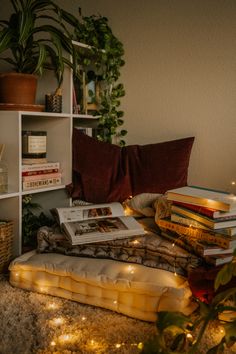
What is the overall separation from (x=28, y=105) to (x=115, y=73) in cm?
65

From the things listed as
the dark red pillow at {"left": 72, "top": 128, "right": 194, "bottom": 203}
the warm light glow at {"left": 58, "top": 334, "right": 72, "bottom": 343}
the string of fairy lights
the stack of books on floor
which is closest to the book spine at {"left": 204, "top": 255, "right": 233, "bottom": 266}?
the stack of books on floor

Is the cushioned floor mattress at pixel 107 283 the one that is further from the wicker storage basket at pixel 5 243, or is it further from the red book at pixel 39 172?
the red book at pixel 39 172

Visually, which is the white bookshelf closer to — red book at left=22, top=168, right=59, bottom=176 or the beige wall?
red book at left=22, top=168, right=59, bottom=176

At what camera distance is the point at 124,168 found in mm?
2084

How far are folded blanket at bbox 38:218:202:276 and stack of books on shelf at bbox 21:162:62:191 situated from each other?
29 cm

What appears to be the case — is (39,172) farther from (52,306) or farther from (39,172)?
(52,306)

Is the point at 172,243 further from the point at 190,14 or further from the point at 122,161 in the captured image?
the point at 190,14

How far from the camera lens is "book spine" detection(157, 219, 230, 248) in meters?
1.39

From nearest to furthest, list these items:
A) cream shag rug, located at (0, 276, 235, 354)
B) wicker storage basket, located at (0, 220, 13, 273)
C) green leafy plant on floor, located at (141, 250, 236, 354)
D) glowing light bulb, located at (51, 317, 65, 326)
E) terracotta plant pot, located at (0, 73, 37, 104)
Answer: green leafy plant on floor, located at (141, 250, 236, 354) < cream shag rug, located at (0, 276, 235, 354) < glowing light bulb, located at (51, 317, 65, 326) < wicker storage basket, located at (0, 220, 13, 273) < terracotta plant pot, located at (0, 73, 37, 104)

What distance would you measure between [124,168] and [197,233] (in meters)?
0.73

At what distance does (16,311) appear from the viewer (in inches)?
53.4

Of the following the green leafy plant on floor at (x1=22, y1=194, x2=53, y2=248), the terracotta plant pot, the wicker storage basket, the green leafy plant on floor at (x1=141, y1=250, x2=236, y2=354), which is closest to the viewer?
the green leafy plant on floor at (x1=141, y1=250, x2=236, y2=354)

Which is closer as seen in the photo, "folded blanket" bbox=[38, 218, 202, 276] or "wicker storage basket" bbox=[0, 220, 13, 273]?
"folded blanket" bbox=[38, 218, 202, 276]

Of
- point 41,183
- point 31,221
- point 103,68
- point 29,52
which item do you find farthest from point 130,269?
point 103,68
